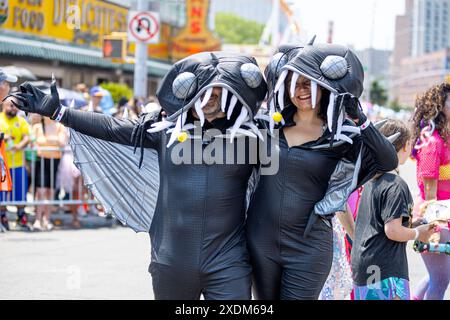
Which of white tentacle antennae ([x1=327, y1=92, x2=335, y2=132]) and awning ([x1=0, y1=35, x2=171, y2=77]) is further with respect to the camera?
awning ([x1=0, y1=35, x2=171, y2=77])

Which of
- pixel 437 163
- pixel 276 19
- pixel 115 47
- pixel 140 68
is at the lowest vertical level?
pixel 437 163

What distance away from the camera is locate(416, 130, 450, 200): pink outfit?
A: 5863 mm

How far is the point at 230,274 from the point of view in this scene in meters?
3.88

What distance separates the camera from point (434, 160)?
231 inches

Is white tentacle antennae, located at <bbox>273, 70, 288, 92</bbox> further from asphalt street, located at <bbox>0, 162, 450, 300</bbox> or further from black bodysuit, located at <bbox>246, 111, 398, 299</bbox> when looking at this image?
asphalt street, located at <bbox>0, 162, 450, 300</bbox>

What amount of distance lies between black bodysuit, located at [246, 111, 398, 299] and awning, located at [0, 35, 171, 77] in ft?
52.2

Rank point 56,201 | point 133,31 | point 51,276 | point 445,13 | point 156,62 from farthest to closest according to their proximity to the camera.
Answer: point 445,13, point 156,62, point 133,31, point 56,201, point 51,276

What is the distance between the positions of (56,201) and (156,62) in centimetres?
2128

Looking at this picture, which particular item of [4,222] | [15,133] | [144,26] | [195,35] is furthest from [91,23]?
[4,222]

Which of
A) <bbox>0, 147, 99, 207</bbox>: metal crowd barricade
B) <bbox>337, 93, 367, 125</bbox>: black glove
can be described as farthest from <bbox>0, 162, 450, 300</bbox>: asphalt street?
<bbox>337, 93, 367, 125</bbox>: black glove

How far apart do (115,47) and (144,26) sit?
2209mm

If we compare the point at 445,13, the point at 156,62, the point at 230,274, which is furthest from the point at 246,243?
the point at 445,13

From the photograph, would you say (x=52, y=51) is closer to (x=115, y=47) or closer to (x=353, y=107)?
(x=115, y=47)
